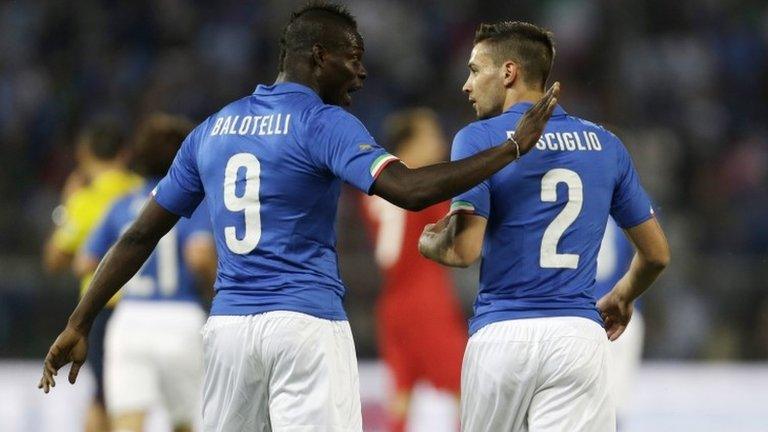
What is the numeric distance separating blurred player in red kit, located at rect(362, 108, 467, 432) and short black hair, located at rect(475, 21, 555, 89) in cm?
441

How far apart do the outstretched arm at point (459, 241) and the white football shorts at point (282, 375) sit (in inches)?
15.6

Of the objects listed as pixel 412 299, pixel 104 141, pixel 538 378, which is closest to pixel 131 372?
pixel 104 141

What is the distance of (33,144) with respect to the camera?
13.8m

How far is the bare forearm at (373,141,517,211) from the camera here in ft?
14.0

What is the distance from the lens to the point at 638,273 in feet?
16.5

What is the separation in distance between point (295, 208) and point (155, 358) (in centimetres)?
300

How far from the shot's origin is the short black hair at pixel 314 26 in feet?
15.2

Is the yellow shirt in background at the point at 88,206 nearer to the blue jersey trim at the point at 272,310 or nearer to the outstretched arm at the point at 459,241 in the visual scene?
the blue jersey trim at the point at 272,310

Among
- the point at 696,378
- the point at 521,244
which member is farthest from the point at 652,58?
the point at 521,244

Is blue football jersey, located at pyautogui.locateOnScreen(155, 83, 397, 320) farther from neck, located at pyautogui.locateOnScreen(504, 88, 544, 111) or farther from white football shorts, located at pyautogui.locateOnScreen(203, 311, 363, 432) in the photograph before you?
neck, located at pyautogui.locateOnScreen(504, 88, 544, 111)

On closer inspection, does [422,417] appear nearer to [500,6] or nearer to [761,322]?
[761,322]

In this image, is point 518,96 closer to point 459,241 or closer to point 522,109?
point 522,109

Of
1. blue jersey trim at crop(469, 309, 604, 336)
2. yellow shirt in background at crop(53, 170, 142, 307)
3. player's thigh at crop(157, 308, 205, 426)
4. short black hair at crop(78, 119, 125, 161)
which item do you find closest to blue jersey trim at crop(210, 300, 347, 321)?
blue jersey trim at crop(469, 309, 604, 336)

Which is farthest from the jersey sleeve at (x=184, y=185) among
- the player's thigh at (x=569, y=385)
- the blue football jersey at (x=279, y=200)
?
the player's thigh at (x=569, y=385)
